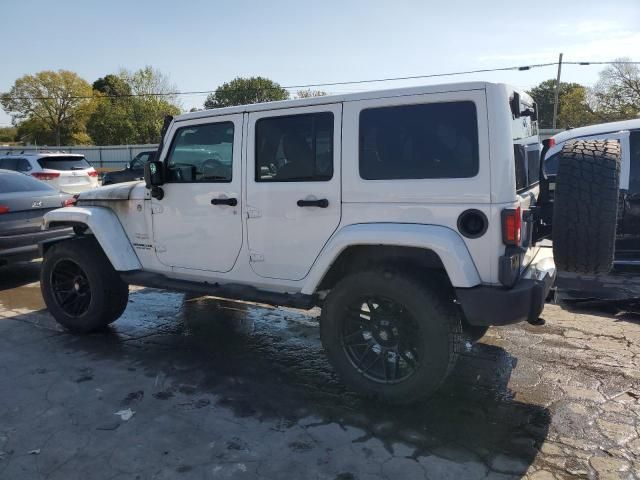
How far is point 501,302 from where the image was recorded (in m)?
3.11

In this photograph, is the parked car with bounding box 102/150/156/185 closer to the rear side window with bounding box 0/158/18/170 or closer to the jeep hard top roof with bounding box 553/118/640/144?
the rear side window with bounding box 0/158/18/170

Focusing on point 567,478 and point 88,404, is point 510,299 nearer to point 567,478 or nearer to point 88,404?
point 567,478

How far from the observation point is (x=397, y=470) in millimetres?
2824

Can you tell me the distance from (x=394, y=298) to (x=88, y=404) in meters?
2.29

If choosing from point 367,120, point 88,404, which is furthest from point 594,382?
point 88,404

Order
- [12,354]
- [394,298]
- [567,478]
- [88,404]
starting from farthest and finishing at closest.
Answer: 1. [12,354]
2. [88,404]
3. [394,298]
4. [567,478]

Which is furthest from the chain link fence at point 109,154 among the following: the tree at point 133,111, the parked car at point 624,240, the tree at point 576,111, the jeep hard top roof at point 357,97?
the jeep hard top roof at point 357,97

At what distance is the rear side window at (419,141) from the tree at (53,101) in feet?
216

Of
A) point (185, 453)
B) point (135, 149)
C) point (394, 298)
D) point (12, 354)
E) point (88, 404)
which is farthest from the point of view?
point (135, 149)

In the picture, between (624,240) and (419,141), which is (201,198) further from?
(624,240)

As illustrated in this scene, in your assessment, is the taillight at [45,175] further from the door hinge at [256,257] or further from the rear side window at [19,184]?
the door hinge at [256,257]

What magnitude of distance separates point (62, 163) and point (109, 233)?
11.0m

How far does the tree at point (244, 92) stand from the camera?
2181 inches

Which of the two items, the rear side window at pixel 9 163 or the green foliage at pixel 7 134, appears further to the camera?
the green foliage at pixel 7 134
